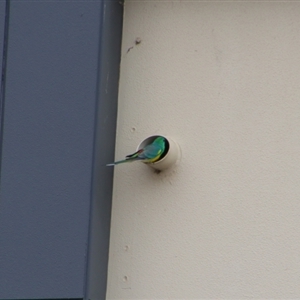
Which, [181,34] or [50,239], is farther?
[181,34]

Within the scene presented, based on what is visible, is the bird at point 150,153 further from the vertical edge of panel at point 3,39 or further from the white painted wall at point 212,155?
the vertical edge of panel at point 3,39

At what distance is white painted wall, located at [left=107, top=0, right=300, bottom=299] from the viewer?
10.2 ft

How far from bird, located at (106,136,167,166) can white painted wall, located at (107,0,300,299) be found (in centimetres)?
13

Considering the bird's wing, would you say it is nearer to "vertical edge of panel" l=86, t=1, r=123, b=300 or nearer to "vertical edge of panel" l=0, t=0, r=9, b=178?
"vertical edge of panel" l=86, t=1, r=123, b=300

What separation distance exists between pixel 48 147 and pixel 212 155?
0.60 m

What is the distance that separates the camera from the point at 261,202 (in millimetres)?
3127

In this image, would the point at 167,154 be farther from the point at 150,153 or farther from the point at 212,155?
the point at 212,155

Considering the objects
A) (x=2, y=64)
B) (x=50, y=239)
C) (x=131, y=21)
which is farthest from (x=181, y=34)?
(x=50, y=239)

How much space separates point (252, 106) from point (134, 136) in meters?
0.46

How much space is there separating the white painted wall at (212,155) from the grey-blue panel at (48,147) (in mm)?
242

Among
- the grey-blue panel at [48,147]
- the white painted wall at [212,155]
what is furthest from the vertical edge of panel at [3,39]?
the white painted wall at [212,155]

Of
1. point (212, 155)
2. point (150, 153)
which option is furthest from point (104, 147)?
Result: point (212, 155)

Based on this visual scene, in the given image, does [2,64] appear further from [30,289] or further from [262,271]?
[262,271]

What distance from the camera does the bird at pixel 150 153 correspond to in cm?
310
